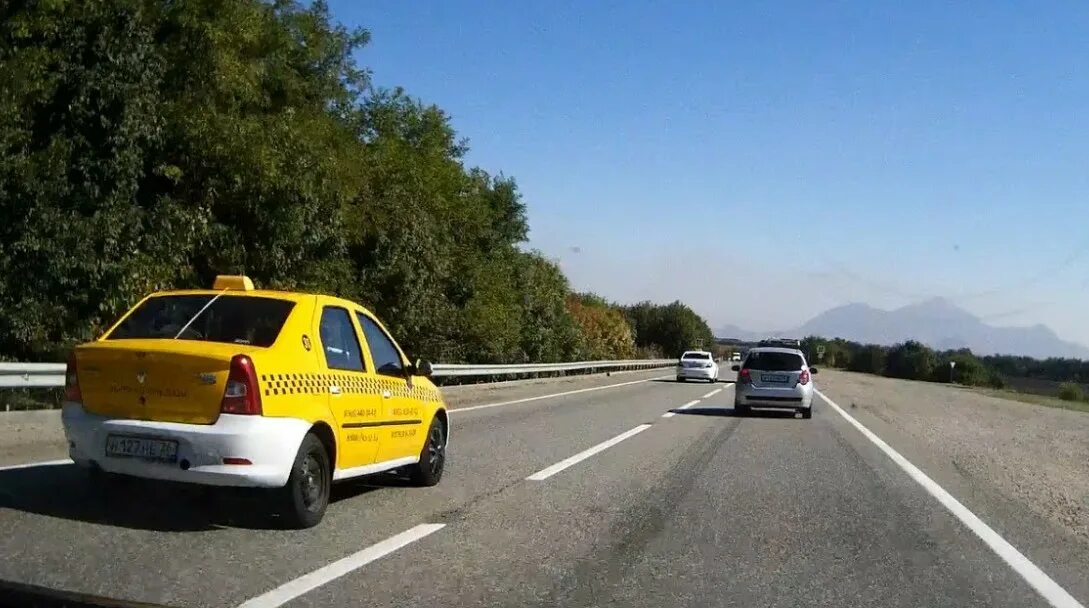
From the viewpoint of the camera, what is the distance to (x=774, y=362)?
23.7 metres

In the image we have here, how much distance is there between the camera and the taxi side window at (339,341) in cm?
814

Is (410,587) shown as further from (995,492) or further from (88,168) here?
(88,168)

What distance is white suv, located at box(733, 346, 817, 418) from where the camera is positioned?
2333cm

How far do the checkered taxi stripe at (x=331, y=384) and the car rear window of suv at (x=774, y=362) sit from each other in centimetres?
1502

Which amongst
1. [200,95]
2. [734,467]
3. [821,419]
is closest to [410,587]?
[734,467]

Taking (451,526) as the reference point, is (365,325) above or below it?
above

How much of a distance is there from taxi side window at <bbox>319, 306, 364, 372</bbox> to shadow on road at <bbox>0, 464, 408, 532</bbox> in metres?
1.16

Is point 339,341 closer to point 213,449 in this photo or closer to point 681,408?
point 213,449

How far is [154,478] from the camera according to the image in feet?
23.4

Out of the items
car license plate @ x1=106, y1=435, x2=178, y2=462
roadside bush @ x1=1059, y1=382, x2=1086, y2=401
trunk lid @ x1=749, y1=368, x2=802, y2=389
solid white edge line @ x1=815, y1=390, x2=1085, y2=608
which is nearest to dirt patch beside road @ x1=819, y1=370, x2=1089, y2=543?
solid white edge line @ x1=815, y1=390, x2=1085, y2=608

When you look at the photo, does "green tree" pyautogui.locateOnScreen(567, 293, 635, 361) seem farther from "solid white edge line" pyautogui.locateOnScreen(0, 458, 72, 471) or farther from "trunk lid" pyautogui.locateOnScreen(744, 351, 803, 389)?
"solid white edge line" pyautogui.locateOnScreen(0, 458, 72, 471)

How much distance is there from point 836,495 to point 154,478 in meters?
6.66

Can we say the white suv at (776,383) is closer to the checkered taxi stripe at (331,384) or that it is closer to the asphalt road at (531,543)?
the asphalt road at (531,543)

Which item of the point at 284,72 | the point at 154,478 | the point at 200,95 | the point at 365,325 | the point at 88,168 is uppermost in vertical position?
the point at 284,72
